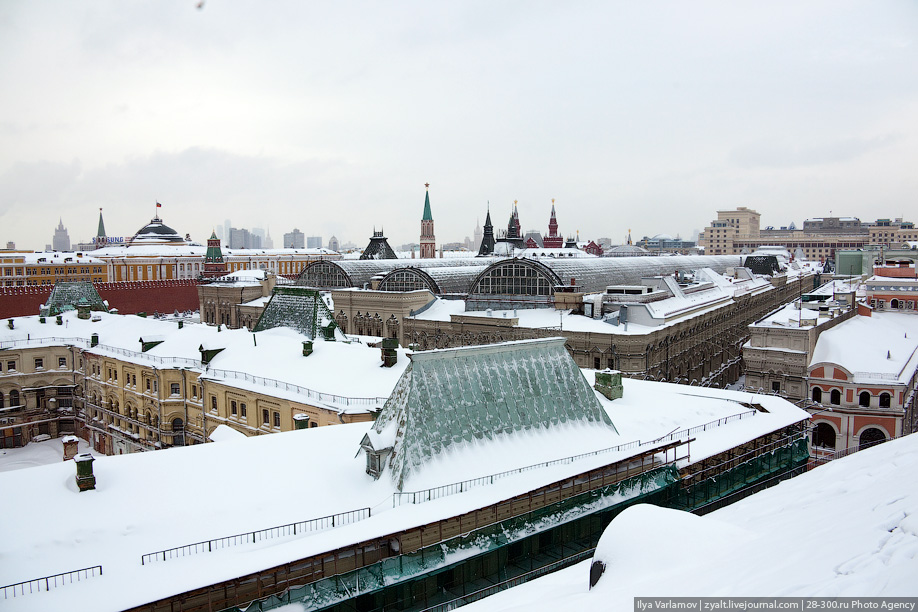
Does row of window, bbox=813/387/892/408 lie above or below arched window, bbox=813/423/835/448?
above

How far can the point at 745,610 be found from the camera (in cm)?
937

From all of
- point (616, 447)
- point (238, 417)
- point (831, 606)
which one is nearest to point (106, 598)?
point (831, 606)

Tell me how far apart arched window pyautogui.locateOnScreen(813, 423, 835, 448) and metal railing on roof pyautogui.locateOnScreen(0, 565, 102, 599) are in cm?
4763

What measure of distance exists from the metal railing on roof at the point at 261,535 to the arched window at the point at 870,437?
1657 inches

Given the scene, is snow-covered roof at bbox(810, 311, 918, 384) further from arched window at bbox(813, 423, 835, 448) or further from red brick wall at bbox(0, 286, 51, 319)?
red brick wall at bbox(0, 286, 51, 319)

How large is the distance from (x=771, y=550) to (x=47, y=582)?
1488 cm

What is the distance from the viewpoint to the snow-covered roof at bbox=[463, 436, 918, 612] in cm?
973

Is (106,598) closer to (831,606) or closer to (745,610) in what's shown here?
(745,610)

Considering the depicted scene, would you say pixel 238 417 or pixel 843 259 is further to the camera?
pixel 843 259

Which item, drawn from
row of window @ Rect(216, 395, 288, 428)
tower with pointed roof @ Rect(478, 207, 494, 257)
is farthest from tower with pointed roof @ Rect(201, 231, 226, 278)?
row of window @ Rect(216, 395, 288, 428)

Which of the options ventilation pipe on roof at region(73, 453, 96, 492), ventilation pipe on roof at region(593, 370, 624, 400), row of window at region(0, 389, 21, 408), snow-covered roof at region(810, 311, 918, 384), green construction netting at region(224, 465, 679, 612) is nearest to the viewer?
green construction netting at region(224, 465, 679, 612)

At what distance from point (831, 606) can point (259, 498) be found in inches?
575

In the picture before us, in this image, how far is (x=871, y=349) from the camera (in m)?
50.6

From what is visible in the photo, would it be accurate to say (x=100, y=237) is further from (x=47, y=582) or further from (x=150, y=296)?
(x=47, y=582)
